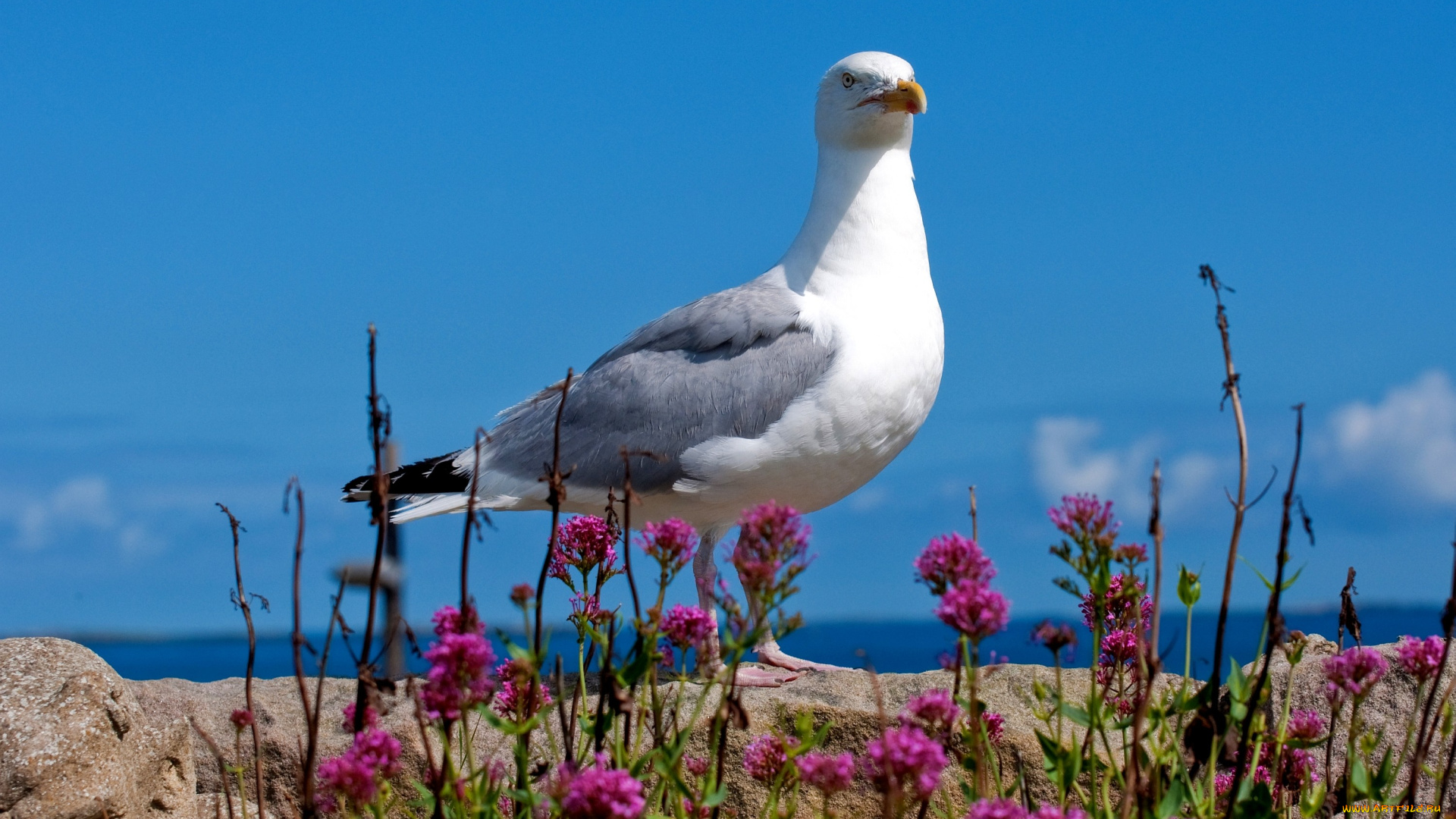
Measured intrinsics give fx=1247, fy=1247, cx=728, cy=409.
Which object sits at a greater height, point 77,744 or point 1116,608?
point 1116,608

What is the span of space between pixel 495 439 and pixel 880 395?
222 cm

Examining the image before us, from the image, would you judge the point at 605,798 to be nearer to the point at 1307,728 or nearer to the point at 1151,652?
the point at 1151,652

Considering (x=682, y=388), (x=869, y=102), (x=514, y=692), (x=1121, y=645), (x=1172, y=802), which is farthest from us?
(x=869, y=102)

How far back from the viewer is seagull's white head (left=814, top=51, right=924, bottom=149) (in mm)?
6238

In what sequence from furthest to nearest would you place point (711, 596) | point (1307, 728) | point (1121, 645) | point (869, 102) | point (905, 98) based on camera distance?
point (869, 102) < point (905, 98) < point (711, 596) < point (1121, 645) < point (1307, 728)

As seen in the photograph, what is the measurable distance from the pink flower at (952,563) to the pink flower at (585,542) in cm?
103

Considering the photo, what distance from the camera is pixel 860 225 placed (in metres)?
6.29

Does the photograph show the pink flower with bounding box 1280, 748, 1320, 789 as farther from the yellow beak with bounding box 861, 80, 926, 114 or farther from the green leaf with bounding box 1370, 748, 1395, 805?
the yellow beak with bounding box 861, 80, 926, 114

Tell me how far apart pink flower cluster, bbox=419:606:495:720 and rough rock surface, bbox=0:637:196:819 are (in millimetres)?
2499

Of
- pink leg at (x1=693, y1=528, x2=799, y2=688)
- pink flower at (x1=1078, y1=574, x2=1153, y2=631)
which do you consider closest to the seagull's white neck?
pink leg at (x1=693, y1=528, x2=799, y2=688)

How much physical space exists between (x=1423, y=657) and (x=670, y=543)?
168cm

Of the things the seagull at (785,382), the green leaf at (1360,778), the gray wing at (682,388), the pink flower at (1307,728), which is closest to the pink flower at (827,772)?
the green leaf at (1360,778)

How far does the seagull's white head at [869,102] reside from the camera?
20.5ft

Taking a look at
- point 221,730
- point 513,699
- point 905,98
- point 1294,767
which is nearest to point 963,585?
point 513,699
